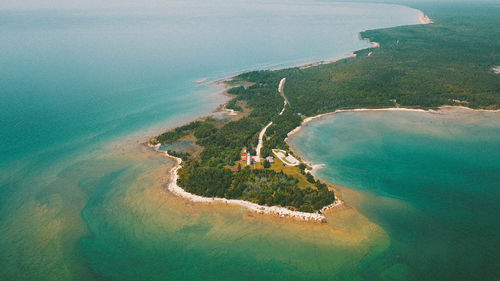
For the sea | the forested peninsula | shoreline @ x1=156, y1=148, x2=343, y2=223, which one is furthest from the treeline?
the sea

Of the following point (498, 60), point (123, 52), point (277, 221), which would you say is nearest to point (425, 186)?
point (277, 221)

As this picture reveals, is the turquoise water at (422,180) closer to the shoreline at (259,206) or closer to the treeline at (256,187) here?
the treeline at (256,187)

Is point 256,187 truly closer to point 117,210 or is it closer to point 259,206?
point 259,206

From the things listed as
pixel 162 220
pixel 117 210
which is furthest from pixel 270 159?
pixel 117 210

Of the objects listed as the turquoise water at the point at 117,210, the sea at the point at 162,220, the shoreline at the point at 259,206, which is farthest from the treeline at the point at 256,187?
the turquoise water at the point at 117,210

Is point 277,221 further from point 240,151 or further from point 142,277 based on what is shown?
point 240,151

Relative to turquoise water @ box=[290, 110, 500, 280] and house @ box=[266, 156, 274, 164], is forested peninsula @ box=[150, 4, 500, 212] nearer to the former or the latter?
house @ box=[266, 156, 274, 164]
